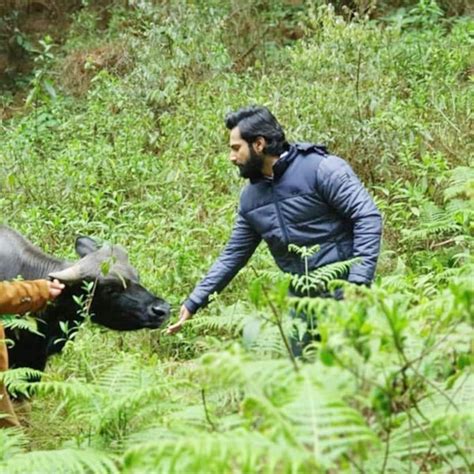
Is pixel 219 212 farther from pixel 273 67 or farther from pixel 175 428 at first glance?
pixel 175 428

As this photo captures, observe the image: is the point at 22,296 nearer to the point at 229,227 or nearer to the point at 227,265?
the point at 227,265

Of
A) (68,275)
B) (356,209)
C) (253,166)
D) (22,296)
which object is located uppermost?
(253,166)

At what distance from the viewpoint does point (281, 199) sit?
5039mm

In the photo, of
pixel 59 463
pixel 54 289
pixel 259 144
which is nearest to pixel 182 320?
pixel 54 289

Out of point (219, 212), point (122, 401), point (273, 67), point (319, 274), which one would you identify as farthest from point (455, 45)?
point (122, 401)

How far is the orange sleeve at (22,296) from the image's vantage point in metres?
4.58

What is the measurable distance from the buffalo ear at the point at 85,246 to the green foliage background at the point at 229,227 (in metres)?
0.64

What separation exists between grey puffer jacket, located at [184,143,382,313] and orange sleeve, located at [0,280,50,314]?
49.7 inches

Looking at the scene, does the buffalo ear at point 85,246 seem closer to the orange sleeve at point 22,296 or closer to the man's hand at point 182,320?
the man's hand at point 182,320

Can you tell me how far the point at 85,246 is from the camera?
21.0 feet

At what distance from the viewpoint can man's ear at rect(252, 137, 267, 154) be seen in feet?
16.6

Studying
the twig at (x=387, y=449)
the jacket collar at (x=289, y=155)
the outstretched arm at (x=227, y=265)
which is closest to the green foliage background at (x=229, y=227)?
the twig at (x=387, y=449)

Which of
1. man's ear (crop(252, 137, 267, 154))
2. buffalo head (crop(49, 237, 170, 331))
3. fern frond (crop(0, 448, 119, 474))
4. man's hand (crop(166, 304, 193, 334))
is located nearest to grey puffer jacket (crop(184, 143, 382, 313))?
man's ear (crop(252, 137, 267, 154))

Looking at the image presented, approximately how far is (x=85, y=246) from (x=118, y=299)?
62 centimetres
